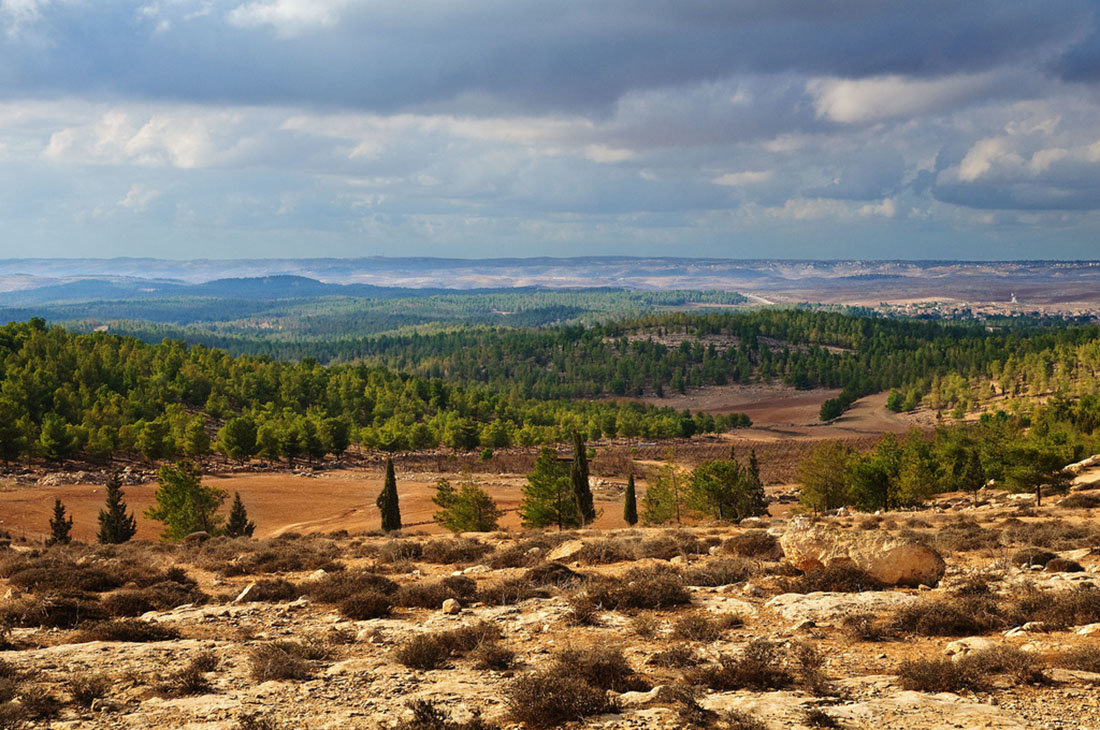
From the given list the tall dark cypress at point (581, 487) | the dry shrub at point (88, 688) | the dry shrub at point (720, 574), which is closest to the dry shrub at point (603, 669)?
the dry shrub at point (88, 688)

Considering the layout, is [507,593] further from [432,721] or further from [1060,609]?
[1060,609]

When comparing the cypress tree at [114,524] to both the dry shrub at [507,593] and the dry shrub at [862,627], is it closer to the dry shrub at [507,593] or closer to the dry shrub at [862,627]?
the dry shrub at [507,593]

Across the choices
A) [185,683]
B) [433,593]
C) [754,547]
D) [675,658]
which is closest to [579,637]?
[675,658]

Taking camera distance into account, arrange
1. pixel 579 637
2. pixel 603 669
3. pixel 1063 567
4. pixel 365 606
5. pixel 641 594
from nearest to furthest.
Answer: pixel 603 669 → pixel 579 637 → pixel 365 606 → pixel 641 594 → pixel 1063 567

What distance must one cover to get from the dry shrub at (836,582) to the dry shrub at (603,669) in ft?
24.8

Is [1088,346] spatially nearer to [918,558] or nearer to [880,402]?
[880,402]

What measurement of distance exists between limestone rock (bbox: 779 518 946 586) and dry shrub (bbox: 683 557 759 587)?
142cm

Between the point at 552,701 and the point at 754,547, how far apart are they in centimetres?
1617

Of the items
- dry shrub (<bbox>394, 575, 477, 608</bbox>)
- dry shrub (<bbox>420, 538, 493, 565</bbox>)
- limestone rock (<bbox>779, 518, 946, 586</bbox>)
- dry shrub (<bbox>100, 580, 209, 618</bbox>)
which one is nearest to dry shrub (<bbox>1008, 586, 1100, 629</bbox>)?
limestone rock (<bbox>779, 518, 946, 586</bbox>)

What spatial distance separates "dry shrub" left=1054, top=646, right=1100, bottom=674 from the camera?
12.6m

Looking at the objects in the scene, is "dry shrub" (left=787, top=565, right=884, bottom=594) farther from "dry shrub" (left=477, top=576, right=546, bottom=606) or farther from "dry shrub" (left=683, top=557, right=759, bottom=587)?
"dry shrub" (left=477, top=576, right=546, bottom=606)

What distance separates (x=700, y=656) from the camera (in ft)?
47.9

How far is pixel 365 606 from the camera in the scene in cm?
1856

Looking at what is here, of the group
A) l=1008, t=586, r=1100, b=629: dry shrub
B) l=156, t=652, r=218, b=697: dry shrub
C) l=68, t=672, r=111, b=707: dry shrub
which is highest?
l=68, t=672, r=111, b=707: dry shrub
